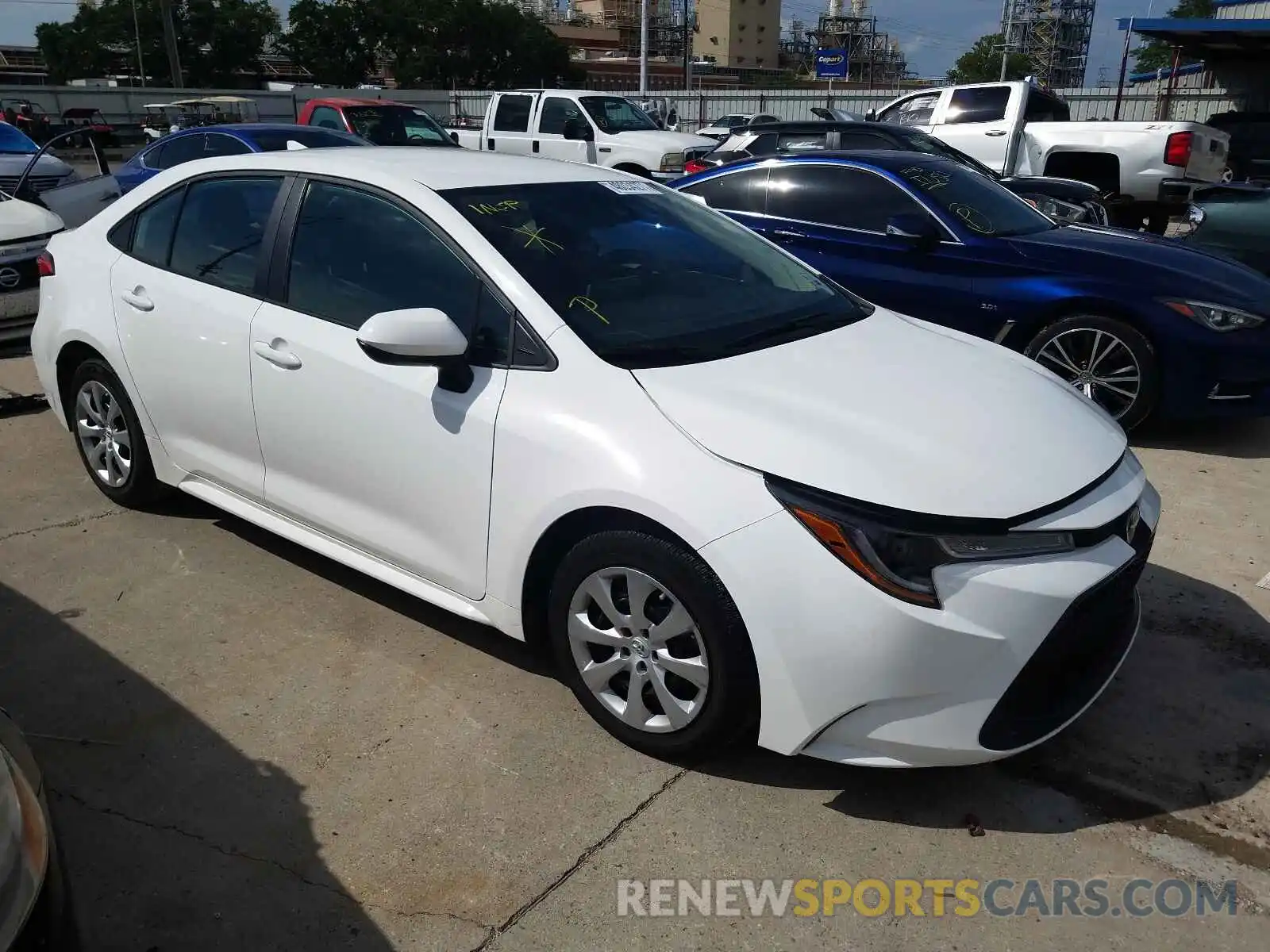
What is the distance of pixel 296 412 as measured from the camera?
3549 millimetres

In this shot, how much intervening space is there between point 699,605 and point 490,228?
1430mm

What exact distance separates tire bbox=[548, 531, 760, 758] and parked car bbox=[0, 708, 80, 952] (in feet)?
4.57

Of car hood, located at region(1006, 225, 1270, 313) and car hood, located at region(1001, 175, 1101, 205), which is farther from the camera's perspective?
car hood, located at region(1001, 175, 1101, 205)

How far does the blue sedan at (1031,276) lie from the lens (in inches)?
215

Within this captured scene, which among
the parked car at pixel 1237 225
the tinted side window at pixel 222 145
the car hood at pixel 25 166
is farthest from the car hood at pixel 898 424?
the car hood at pixel 25 166

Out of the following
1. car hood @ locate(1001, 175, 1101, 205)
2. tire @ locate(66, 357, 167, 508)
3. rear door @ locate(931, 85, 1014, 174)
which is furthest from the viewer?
rear door @ locate(931, 85, 1014, 174)

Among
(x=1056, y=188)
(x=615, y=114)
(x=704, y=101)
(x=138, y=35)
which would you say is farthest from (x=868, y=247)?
(x=138, y=35)

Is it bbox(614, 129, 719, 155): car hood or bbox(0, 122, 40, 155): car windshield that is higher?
bbox(0, 122, 40, 155): car windshield

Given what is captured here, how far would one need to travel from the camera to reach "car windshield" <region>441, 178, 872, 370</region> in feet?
→ 10.3

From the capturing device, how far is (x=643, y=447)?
2.76 metres

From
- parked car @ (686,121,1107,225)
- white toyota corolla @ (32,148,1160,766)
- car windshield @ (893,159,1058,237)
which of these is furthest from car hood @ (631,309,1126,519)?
parked car @ (686,121,1107,225)

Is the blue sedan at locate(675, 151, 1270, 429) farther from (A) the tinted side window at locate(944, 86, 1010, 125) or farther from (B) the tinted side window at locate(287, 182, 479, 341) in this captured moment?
(A) the tinted side window at locate(944, 86, 1010, 125)

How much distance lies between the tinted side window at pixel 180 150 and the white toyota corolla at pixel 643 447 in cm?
699

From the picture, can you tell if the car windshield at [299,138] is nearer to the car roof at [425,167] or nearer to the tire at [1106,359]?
the car roof at [425,167]
